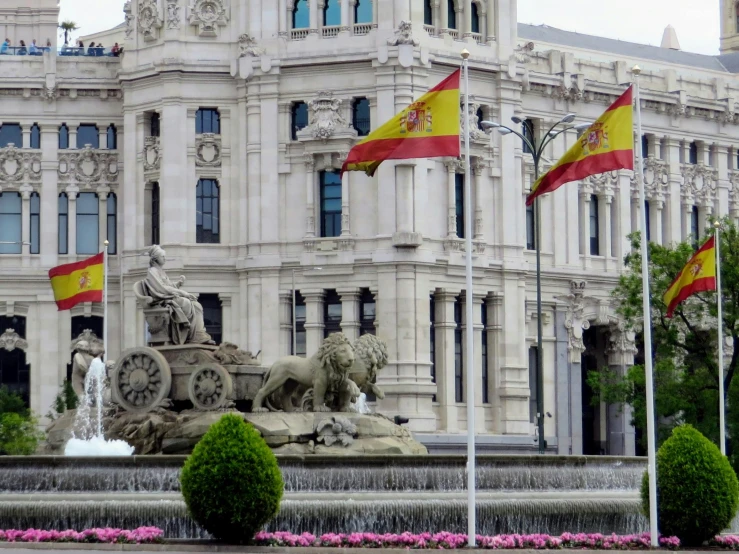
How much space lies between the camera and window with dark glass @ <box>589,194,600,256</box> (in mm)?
108000

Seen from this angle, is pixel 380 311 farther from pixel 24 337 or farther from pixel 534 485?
pixel 534 485

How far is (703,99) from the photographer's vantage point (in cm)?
11275

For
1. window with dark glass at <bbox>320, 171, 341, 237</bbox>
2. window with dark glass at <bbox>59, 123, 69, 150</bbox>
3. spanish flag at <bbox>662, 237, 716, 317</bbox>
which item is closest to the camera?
spanish flag at <bbox>662, 237, 716, 317</bbox>

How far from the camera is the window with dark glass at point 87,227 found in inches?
4040

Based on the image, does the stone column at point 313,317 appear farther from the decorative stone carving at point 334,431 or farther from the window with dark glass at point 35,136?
the decorative stone carving at point 334,431

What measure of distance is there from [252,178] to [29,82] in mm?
12659

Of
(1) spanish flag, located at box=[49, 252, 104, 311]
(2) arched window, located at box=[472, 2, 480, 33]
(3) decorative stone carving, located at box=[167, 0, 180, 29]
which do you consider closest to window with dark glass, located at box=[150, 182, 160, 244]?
(3) decorative stone carving, located at box=[167, 0, 180, 29]

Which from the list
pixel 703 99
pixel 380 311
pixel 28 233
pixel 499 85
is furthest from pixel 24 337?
pixel 703 99

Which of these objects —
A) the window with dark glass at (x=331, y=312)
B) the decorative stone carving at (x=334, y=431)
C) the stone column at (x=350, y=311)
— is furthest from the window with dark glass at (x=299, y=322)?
the decorative stone carving at (x=334, y=431)

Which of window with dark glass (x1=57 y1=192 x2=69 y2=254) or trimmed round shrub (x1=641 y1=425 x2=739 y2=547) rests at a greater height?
window with dark glass (x1=57 y1=192 x2=69 y2=254)

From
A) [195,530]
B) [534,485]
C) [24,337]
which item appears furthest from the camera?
[24,337]

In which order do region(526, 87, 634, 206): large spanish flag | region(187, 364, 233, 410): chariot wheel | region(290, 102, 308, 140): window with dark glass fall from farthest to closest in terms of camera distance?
region(290, 102, 308, 140): window with dark glass → region(187, 364, 233, 410): chariot wheel → region(526, 87, 634, 206): large spanish flag

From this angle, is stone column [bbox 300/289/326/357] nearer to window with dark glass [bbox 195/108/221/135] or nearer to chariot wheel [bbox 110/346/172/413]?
window with dark glass [bbox 195/108/221/135]

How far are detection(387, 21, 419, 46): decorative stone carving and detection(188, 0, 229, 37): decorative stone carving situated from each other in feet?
28.1
